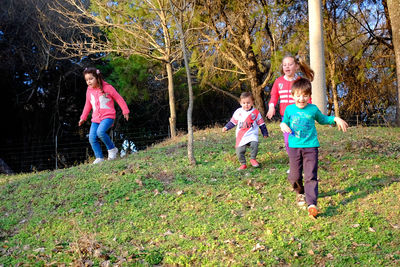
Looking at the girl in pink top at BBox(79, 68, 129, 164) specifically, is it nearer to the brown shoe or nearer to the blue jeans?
the blue jeans

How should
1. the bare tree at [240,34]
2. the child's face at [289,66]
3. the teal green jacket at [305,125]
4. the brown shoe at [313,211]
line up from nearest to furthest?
the brown shoe at [313,211], the teal green jacket at [305,125], the child's face at [289,66], the bare tree at [240,34]

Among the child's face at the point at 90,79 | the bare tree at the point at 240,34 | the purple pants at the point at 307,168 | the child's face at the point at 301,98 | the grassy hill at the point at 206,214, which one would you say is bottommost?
the grassy hill at the point at 206,214

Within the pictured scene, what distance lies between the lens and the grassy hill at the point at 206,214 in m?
3.90

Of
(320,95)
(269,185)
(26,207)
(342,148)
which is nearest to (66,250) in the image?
(26,207)

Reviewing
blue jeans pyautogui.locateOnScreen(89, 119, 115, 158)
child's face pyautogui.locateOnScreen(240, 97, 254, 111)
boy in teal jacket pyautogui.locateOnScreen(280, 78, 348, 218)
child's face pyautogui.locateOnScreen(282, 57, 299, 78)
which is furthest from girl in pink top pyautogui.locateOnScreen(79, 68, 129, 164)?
boy in teal jacket pyautogui.locateOnScreen(280, 78, 348, 218)

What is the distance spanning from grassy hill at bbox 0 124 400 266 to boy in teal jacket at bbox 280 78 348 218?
1.34 feet

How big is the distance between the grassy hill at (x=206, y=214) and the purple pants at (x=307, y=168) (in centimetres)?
29

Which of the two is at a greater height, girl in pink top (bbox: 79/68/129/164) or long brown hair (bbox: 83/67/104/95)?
long brown hair (bbox: 83/67/104/95)

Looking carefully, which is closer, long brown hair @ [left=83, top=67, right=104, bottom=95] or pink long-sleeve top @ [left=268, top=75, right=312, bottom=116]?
pink long-sleeve top @ [left=268, top=75, right=312, bottom=116]

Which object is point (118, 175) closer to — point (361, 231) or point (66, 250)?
point (66, 250)

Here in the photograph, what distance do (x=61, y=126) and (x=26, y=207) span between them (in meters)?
16.2

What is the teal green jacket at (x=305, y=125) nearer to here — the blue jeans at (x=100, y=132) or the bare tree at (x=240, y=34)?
the blue jeans at (x=100, y=132)

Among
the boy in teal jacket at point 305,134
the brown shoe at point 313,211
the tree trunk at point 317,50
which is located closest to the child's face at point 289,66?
the boy in teal jacket at point 305,134

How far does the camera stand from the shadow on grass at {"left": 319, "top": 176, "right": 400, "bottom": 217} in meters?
5.00
